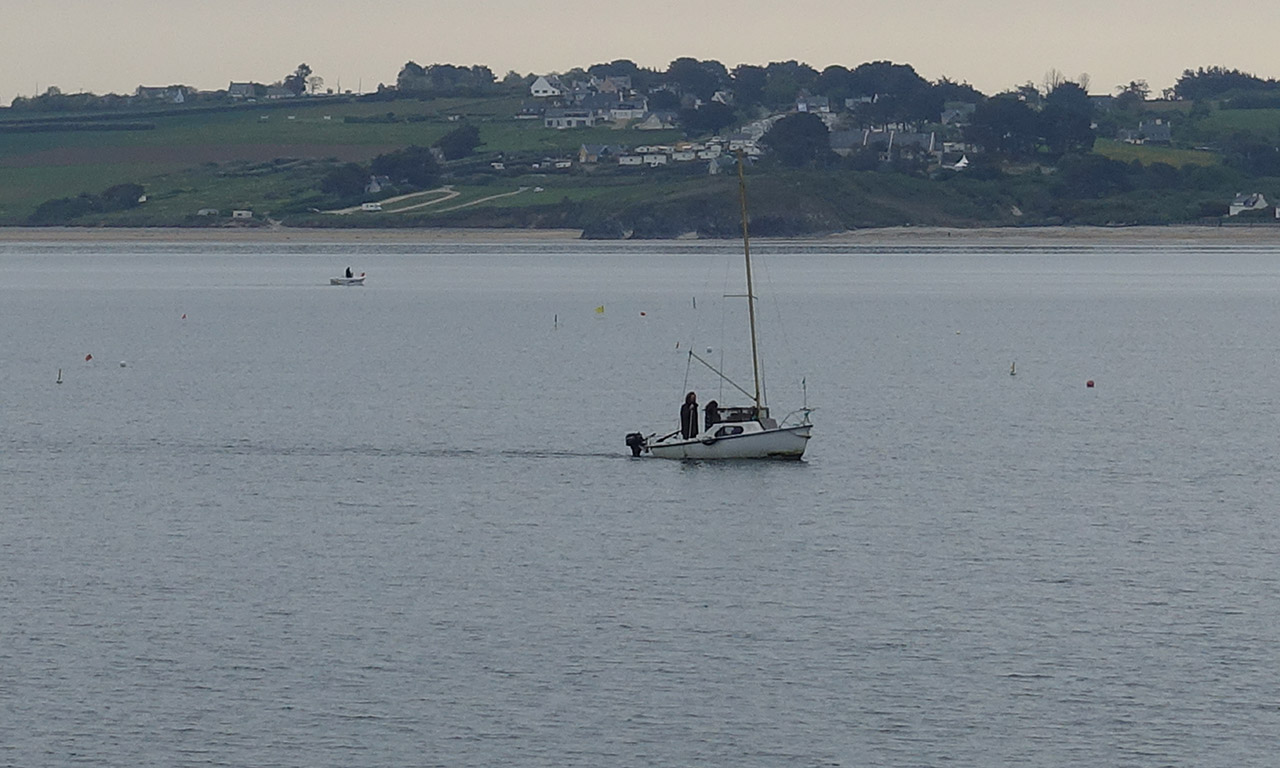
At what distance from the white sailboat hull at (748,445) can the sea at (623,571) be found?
0.68 m

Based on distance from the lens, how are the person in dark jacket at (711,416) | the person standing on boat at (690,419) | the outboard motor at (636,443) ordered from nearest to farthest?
the person in dark jacket at (711,416) → the person standing on boat at (690,419) → the outboard motor at (636,443)

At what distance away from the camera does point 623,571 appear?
44094 mm

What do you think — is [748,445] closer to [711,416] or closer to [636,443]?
[711,416]

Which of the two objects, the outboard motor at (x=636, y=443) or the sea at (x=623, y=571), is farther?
the outboard motor at (x=636, y=443)

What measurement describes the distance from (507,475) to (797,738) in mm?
28783

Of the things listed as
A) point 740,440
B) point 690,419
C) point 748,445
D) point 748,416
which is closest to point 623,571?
point 740,440

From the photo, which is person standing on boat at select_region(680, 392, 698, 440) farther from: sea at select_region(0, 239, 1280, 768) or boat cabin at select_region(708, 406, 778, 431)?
sea at select_region(0, 239, 1280, 768)

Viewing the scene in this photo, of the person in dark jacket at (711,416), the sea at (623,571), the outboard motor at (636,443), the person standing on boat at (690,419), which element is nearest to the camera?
the sea at (623,571)

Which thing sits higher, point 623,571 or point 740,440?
point 740,440

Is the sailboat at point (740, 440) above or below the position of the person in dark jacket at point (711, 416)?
below

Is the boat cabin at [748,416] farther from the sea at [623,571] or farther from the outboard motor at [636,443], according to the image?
the outboard motor at [636,443]

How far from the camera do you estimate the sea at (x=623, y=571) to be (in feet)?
105

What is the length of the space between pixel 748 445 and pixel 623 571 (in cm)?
1737

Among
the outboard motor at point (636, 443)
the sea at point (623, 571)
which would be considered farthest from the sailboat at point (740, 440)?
the sea at point (623, 571)
